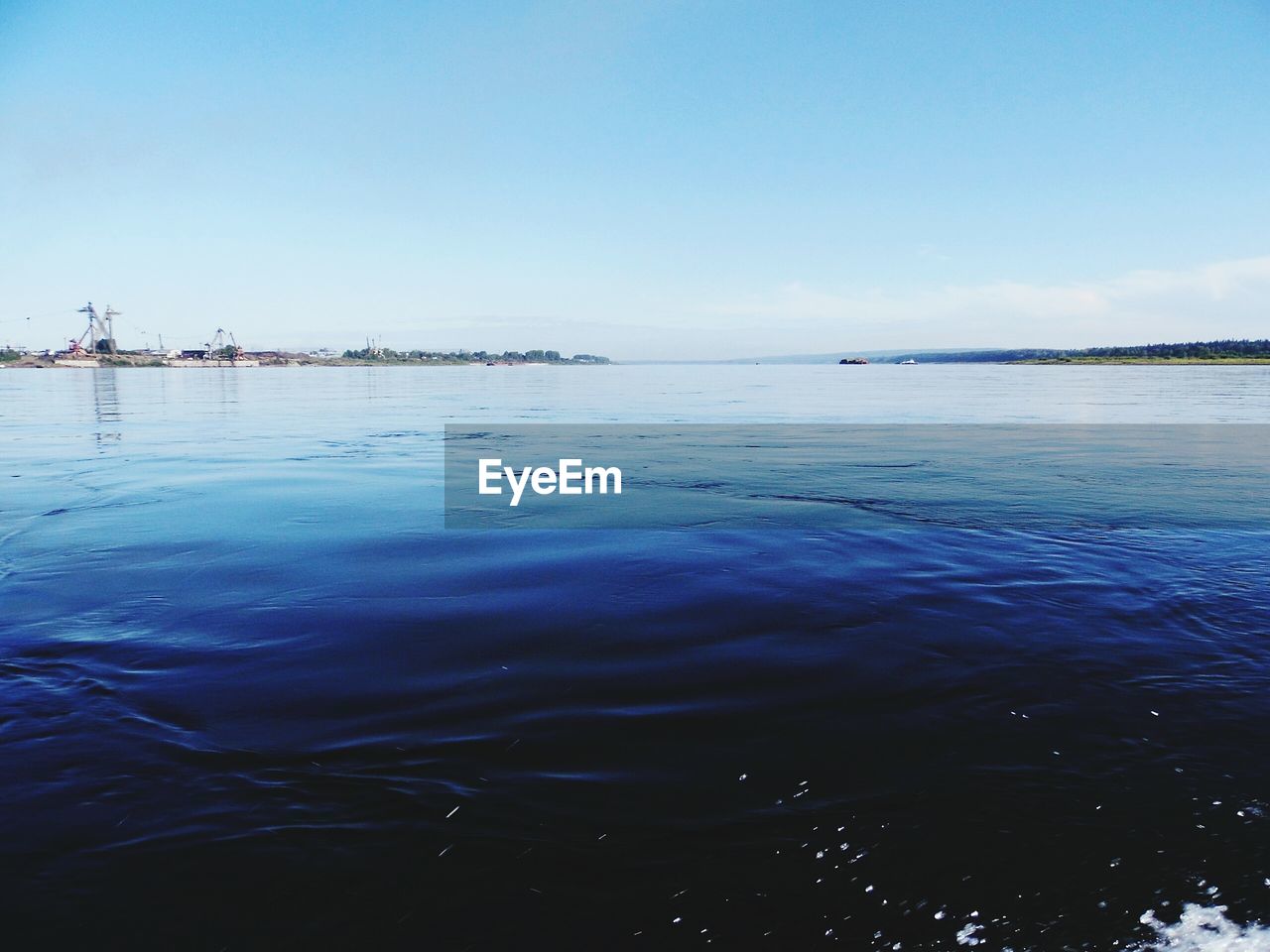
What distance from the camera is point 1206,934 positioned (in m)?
2.94

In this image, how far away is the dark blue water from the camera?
120 inches

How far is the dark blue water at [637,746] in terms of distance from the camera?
3.06 m

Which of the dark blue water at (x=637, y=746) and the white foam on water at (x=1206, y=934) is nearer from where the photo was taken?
the white foam on water at (x=1206, y=934)

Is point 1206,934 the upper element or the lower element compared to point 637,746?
lower

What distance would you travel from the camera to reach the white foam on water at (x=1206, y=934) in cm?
288

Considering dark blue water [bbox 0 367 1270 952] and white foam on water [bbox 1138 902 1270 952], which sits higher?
dark blue water [bbox 0 367 1270 952]

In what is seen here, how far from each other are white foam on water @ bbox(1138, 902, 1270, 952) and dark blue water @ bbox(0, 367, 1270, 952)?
0.01 meters

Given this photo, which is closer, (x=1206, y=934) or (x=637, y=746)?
(x=1206, y=934)

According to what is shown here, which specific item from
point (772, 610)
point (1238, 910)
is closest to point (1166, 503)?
point (772, 610)

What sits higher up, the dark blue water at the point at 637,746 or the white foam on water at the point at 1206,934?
A: the dark blue water at the point at 637,746

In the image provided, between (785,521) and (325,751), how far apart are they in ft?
23.1

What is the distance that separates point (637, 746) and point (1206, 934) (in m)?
2.54

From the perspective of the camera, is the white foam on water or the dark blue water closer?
the white foam on water

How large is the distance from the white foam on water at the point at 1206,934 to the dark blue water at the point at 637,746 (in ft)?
0.04
